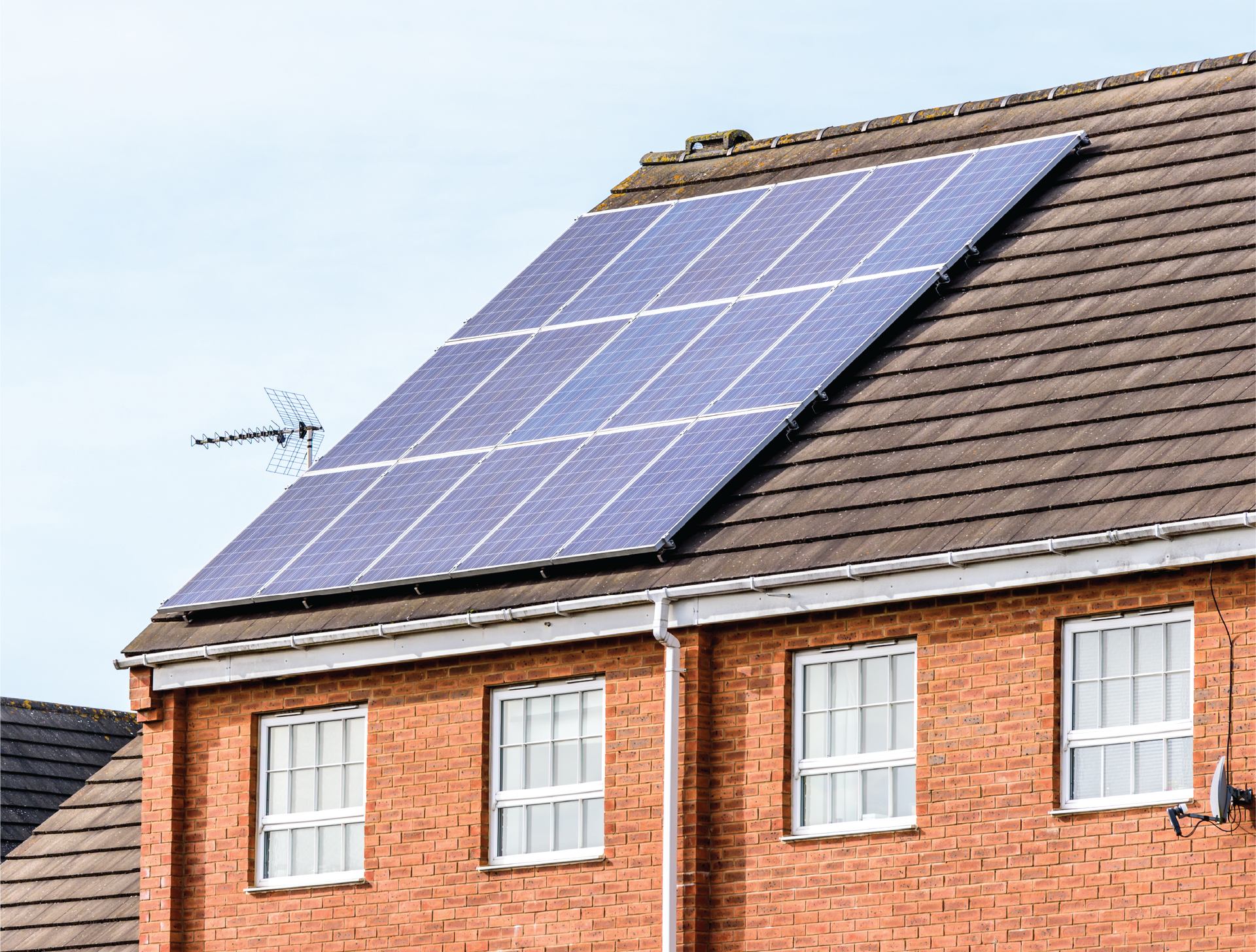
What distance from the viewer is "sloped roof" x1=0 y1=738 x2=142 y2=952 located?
78.0 feet

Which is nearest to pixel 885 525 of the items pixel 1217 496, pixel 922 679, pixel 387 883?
pixel 922 679

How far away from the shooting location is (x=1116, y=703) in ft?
59.4

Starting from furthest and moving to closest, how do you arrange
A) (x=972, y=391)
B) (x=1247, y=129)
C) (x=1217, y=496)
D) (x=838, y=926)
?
(x=1247, y=129)
(x=972, y=391)
(x=838, y=926)
(x=1217, y=496)

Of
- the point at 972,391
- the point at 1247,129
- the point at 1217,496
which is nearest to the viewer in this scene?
the point at 1217,496

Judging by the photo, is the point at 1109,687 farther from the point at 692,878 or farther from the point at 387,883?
the point at 387,883

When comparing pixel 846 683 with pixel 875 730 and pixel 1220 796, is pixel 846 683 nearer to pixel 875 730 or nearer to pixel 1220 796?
pixel 875 730

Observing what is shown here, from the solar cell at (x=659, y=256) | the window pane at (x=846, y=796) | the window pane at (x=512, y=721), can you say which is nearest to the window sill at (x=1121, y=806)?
the window pane at (x=846, y=796)

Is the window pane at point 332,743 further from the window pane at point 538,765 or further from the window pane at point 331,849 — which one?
the window pane at point 538,765

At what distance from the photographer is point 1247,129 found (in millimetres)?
22375

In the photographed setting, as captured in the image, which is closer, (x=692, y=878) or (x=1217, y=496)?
(x=1217, y=496)

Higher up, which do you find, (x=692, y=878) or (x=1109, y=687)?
(x=1109, y=687)

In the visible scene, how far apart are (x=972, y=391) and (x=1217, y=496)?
3236 millimetres

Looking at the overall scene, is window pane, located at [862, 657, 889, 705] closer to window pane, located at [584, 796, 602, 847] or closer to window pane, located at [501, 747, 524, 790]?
window pane, located at [584, 796, 602, 847]

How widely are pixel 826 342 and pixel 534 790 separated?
4443mm
